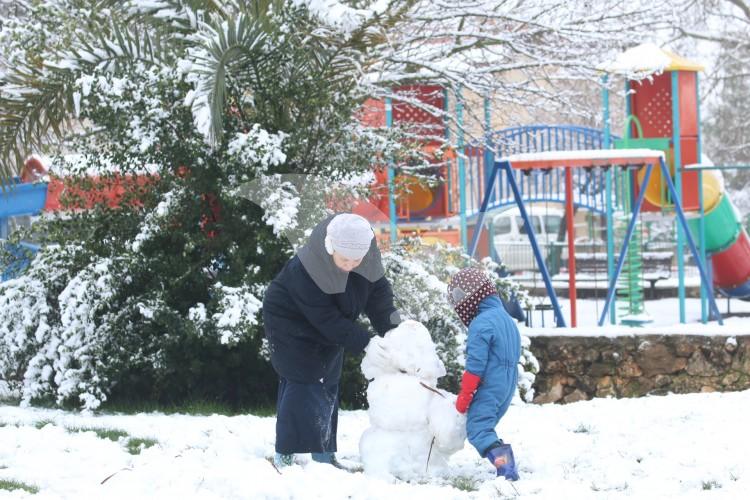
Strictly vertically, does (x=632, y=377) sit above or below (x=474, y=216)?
below

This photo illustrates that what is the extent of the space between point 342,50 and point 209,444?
154 inches

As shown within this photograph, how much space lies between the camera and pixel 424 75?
36.4ft

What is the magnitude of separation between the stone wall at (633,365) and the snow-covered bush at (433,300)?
1198 millimetres

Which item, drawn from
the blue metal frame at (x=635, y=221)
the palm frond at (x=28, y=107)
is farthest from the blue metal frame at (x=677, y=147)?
the palm frond at (x=28, y=107)

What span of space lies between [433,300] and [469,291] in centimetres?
300

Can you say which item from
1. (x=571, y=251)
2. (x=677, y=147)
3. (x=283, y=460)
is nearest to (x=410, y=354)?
(x=283, y=460)

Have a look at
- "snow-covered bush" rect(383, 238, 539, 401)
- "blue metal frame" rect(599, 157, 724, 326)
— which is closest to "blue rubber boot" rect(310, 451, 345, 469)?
"snow-covered bush" rect(383, 238, 539, 401)

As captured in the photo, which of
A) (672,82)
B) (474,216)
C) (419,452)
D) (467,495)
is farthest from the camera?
(474,216)

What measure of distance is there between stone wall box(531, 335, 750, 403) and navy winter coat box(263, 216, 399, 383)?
4.88 metres

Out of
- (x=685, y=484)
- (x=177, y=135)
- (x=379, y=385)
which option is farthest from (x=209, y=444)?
(x=177, y=135)

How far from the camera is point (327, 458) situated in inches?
216

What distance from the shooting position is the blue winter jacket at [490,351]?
5.19 meters

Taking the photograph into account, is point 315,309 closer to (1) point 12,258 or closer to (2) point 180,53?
(2) point 180,53

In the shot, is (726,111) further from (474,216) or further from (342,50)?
(342,50)
